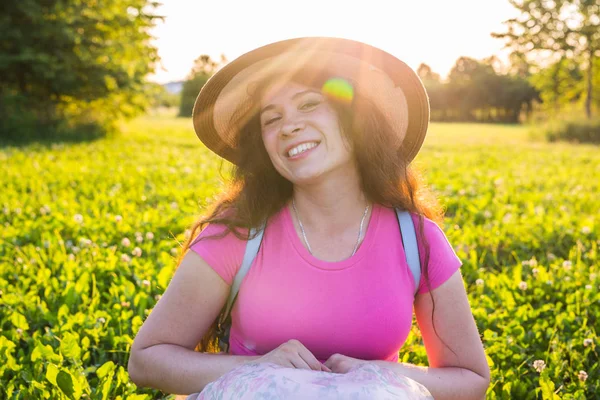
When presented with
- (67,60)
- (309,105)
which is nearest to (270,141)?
(309,105)

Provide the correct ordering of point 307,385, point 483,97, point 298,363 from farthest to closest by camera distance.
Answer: point 483,97 < point 298,363 < point 307,385

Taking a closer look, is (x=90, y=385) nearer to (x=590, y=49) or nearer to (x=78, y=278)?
(x=78, y=278)

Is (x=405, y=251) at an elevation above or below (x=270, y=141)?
below

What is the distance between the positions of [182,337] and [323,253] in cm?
60

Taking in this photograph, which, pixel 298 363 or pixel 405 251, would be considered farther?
pixel 405 251

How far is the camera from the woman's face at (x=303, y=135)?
2.12 metres

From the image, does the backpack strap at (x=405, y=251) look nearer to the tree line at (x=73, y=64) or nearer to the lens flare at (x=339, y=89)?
the lens flare at (x=339, y=89)

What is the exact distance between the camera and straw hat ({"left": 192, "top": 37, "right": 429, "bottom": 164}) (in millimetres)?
2154

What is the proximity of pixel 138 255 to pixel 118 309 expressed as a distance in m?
0.96

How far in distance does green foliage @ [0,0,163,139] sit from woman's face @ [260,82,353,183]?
16552 millimetres

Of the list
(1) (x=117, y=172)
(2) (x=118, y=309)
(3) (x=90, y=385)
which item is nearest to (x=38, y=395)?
(3) (x=90, y=385)

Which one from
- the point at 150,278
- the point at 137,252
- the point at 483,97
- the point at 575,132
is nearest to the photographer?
the point at 150,278

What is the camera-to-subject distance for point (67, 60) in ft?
57.6

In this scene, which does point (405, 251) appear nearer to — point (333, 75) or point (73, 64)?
point (333, 75)
